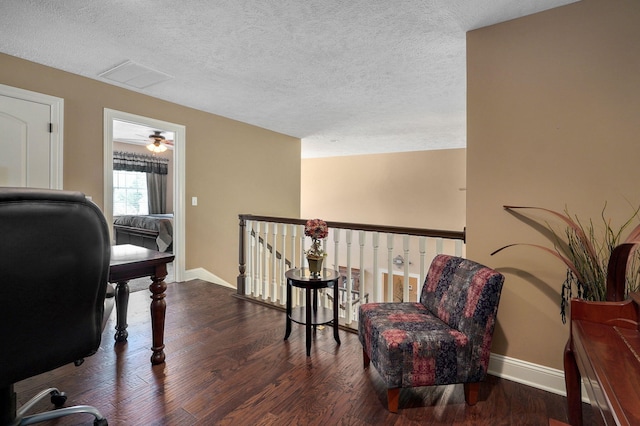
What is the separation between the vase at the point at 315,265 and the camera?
2.43 m

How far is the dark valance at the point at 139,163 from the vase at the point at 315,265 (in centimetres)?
645

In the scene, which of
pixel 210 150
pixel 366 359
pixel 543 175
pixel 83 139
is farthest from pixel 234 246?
pixel 543 175

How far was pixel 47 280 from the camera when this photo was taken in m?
1.08

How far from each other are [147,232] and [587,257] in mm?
5621

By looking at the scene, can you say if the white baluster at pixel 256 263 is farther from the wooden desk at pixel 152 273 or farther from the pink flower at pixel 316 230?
the wooden desk at pixel 152 273

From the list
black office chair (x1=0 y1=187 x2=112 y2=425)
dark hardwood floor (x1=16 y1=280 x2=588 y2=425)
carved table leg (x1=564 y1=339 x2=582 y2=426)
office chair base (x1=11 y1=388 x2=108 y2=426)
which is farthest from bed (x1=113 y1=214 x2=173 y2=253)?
carved table leg (x1=564 y1=339 x2=582 y2=426)

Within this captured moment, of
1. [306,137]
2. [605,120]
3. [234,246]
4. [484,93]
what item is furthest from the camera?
[306,137]

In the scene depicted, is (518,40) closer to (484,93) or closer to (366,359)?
(484,93)

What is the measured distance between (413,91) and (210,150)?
9.27 ft

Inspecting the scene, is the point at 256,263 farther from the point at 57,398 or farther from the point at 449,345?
the point at 449,345

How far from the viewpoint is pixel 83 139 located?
3.13 metres

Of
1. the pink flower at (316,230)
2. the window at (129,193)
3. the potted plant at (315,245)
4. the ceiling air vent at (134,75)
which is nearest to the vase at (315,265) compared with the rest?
the potted plant at (315,245)

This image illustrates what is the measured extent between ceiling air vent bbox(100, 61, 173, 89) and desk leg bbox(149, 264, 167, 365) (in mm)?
1983

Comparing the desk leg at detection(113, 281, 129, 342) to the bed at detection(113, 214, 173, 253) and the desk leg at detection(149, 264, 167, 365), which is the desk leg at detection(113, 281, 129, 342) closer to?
the desk leg at detection(149, 264, 167, 365)
